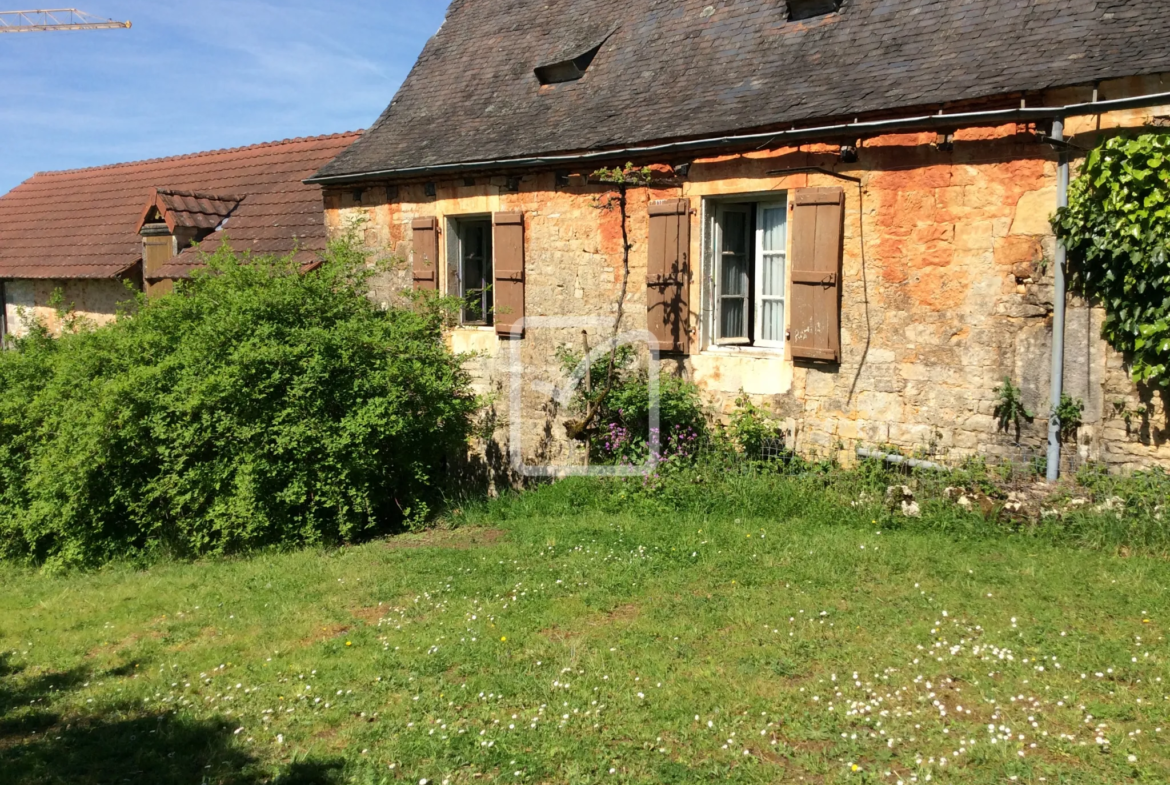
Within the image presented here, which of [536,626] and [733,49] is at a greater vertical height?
[733,49]

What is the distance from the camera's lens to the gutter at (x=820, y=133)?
641 cm

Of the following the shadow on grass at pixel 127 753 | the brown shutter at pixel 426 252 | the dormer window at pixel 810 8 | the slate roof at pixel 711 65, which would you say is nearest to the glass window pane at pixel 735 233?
the slate roof at pixel 711 65

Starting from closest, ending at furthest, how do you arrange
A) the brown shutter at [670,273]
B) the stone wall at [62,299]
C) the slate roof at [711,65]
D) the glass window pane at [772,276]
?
the slate roof at [711,65] → the glass window pane at [772,276] → the brown shutter at [670,273] → the stone wall at [62,299]

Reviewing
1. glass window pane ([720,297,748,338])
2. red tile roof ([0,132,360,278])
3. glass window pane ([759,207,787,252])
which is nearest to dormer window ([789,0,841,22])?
glass window pane ([759,207,787,252])

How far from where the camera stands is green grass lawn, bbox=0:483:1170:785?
3.85 metres

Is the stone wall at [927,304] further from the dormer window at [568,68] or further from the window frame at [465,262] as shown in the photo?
the dormer window at [568,68]

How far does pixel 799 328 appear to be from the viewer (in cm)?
791

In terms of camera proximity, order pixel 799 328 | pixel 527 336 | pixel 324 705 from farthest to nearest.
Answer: pixel 527 336, pixel 799 328, pixel 324 705

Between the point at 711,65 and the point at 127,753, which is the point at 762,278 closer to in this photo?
the point at 711,65

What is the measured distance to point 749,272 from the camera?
887cm

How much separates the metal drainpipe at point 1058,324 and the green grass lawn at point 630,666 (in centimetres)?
92

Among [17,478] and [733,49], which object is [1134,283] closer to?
[733,49]

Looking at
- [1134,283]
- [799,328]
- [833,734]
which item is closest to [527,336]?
[799,328]

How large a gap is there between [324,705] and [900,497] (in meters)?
4.46
